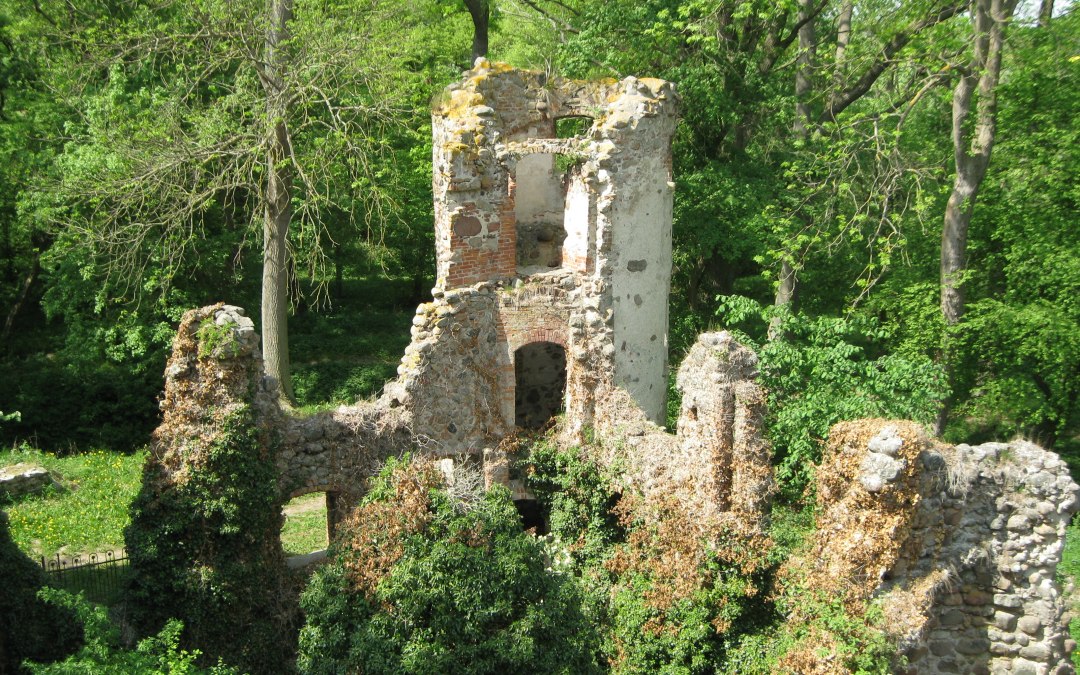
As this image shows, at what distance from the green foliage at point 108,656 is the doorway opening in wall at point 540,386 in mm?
8321

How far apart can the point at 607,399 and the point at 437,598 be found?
17.8 ft

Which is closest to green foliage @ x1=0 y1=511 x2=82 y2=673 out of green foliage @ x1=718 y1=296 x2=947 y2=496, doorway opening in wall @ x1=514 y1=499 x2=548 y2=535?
doorway opening in wall @ x1=514 y1=499 x2=548 y2=535

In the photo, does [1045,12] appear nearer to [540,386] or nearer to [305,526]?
[540,386]

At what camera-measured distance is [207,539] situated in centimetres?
1221

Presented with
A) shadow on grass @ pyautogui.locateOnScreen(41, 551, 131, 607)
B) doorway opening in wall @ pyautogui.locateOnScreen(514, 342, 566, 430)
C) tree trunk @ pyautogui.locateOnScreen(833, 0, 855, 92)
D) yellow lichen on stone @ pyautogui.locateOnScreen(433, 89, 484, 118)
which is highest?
tree trunk @ pyautogui.locateOnScreen(833, 0, 855, 92)

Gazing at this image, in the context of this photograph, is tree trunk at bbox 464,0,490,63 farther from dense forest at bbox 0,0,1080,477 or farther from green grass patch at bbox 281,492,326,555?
green grass patch at bbox 281,492,326,555

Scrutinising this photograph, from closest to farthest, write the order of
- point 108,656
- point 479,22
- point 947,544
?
1. point 108,656
2. point 947,544
3. point 479,22

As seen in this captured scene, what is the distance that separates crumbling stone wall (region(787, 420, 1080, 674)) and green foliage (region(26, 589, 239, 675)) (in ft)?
24.2

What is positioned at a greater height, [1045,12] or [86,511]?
[1045,12]

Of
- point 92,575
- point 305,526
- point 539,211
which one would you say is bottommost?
point 305,526

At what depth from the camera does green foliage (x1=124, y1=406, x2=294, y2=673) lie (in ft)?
39.7

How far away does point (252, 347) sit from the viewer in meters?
12.6

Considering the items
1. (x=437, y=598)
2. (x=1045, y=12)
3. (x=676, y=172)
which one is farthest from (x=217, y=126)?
(x=1045, y=12)

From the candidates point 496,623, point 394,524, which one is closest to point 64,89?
point 394,524
